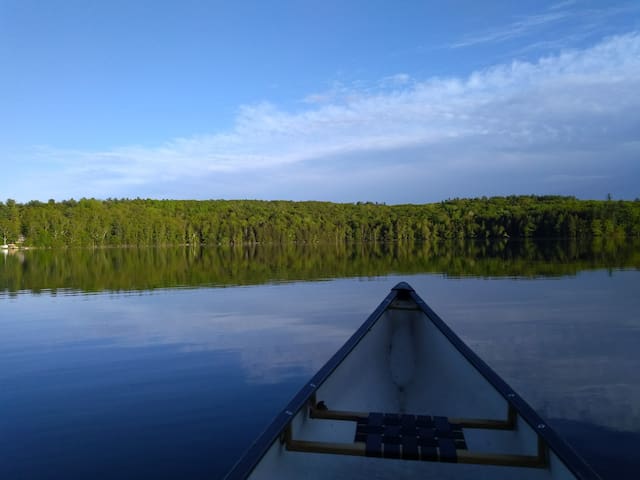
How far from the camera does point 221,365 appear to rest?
32.0 ft

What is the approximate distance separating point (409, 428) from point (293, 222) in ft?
415

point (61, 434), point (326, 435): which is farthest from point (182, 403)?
point (326, 435)

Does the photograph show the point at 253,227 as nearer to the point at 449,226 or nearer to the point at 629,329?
the point at 449,226

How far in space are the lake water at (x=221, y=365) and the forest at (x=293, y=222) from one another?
10046 cm

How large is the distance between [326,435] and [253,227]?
12299 cm

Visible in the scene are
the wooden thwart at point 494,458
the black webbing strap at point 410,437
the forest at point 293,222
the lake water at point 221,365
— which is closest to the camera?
the wooden thwart at point 494,458

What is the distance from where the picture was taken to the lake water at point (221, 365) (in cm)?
589

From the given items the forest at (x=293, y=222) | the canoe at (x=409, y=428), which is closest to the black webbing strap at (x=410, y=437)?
the canoe at (x=409, y=428)

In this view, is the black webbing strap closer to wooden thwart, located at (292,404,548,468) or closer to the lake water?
wooden thwart, located at (292,404,548,468)

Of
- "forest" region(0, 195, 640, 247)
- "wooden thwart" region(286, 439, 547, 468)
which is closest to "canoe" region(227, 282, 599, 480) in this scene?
"wooden thwart" region(286, 439, 547, 468)

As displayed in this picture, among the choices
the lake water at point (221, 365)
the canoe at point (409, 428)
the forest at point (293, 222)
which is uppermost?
the forest at point (293, 222)

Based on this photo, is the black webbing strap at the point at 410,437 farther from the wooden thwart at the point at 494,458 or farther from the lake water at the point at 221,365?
the lake water at the point at 221,365

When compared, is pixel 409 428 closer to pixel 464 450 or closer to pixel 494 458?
pixel 464 450

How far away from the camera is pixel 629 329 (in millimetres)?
12188
